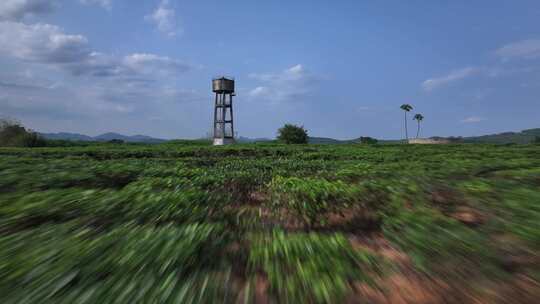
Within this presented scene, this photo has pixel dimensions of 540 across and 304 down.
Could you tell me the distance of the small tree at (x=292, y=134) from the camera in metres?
74.5

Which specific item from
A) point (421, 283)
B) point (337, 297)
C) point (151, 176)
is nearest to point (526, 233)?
point (421, 283)

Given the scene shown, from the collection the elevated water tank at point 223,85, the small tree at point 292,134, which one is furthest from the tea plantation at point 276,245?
the small tree at point 292,134

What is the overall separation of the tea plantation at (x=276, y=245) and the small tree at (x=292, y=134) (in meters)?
67.7

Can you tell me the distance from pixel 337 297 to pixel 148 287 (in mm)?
1669

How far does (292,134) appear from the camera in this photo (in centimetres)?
7469

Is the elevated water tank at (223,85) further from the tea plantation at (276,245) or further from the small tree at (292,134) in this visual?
the tea plantation at (276,245)

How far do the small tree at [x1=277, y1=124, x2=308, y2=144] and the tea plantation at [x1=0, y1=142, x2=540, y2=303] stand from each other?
222ft

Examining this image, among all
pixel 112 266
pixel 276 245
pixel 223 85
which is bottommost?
pixel 276 245

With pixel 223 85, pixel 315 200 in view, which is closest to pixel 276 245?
pixel 315 200

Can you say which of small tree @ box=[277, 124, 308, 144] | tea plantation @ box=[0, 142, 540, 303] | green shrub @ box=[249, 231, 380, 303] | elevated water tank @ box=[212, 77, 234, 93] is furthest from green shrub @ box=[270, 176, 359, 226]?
small tree @ box=[277, 124, 308, 144]

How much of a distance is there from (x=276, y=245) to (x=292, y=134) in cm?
7082

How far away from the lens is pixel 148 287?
2.87m

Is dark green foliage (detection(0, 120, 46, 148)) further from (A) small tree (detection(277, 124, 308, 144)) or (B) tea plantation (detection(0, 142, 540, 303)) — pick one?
(B) tea plantation (detection(0, 142, 540, 303))

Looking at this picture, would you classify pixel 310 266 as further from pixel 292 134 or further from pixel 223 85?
pixel 292 134
